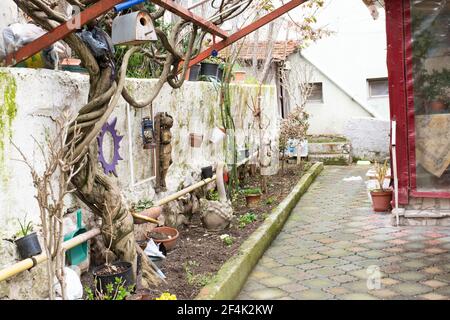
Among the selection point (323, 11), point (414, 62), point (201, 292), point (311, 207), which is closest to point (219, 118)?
point (311, 207)

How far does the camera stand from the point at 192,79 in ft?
24.9

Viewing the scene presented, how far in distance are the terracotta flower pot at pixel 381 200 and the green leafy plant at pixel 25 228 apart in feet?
16.6

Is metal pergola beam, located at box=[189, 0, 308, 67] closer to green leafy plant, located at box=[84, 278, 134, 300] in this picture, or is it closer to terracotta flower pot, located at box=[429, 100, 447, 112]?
terracotta flower pot, located at box=[429, 100, 447, 112]

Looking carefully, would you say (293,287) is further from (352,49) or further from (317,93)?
(352,49)

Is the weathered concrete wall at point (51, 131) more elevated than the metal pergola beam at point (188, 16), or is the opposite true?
the metal pergola beam at point (188, 16)

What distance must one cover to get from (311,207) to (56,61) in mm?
4875

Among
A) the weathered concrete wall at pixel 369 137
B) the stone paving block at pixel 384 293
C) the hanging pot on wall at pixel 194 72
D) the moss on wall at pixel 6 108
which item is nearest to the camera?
the moss on wall at pixel 6 108

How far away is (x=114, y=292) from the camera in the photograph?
12.1 ft

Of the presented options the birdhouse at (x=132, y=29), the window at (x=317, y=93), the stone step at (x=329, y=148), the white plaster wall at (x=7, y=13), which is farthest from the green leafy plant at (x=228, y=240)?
the window at (x=317, y=93)

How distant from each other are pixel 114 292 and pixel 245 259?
151 cm

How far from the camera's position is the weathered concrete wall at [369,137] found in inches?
504

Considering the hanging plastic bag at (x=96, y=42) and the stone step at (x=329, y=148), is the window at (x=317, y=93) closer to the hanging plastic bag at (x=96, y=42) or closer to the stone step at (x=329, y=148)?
the stone step at (x=329, y=148)
